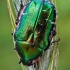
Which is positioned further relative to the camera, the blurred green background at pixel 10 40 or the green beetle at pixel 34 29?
the blurred green background at pixel 10 40

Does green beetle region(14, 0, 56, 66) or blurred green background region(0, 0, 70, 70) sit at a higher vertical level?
green beetle region(14, 0, 56, 66)

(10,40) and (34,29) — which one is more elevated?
(34,29)

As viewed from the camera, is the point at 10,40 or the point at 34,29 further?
the point at 10,40

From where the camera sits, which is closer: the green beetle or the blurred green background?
the green beetle

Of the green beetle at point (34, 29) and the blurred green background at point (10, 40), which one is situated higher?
the green beetle at point (34, 29)
